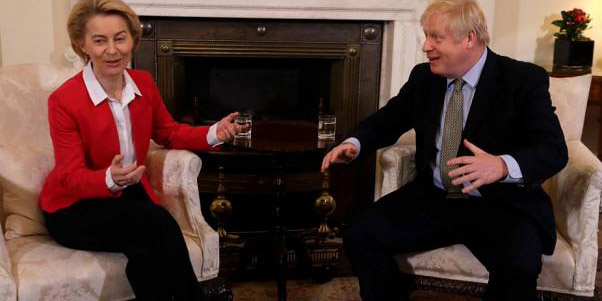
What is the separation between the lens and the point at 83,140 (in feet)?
7.09

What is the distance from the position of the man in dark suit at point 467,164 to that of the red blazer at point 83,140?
1.86 ft

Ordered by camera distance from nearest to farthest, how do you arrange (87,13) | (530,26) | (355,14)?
(87,13) < (355,14) < (530,26)

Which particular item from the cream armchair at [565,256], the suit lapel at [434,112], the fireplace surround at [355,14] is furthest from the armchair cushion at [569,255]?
the fireplace surround at [355,14]

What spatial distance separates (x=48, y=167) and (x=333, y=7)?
4.87ft

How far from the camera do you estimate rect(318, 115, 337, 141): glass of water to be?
2611 millimetres

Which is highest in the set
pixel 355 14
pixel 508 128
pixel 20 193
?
pixel 355 14

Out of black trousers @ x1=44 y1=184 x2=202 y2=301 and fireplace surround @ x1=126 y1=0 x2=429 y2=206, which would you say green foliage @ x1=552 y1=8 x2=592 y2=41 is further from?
black trousers @ x1=44 y1=184 x2=202 y2=301

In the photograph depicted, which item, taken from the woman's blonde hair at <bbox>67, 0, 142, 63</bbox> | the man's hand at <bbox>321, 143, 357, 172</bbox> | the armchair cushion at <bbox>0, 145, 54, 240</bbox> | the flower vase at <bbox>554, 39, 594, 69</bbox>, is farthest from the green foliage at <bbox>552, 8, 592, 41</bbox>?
the armchair cushion at <bbox>0, 145, 54, 240</bbox>

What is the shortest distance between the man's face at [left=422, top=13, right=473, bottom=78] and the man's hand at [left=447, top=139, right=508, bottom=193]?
31cm

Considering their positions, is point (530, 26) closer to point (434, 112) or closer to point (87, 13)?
point (434, 112)

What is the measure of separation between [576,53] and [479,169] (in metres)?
1.92

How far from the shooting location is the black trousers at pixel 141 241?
1.99m

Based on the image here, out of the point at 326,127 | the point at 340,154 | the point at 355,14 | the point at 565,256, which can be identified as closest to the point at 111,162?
the point at 340,154

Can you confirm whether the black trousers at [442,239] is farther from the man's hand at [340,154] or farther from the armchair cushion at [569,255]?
the man's hand at [340,154]
